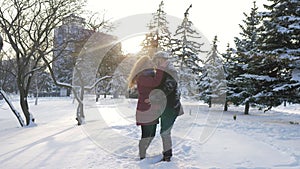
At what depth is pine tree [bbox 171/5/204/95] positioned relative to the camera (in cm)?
3047

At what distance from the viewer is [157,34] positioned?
31125 mm

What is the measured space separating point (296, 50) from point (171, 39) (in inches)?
802

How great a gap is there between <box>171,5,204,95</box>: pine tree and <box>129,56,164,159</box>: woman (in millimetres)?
24928

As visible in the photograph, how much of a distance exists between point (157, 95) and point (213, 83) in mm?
23619

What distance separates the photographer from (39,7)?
15516mm

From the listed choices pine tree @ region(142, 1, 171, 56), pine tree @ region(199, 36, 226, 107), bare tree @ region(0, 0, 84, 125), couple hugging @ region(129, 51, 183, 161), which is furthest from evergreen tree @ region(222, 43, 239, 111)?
couple hugging @ region(129, 51, 183, 161)

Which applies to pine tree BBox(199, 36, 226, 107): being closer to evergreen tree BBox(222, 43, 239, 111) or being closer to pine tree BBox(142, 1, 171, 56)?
evergreen tree BBox(222, 43, 239, 111)

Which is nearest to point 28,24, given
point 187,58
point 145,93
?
point 145,93

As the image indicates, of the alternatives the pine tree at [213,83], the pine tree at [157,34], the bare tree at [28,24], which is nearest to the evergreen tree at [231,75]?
the pine tree at [213,83]

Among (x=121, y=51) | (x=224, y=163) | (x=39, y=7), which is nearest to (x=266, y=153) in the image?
(x=224, y=163)

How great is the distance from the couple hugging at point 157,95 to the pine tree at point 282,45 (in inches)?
323

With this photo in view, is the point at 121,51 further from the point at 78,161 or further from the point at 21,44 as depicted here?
the point at 78,161

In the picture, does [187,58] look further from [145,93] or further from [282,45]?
[145,93]

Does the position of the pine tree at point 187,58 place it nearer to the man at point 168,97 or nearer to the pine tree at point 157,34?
the pine tree at point 157,34
